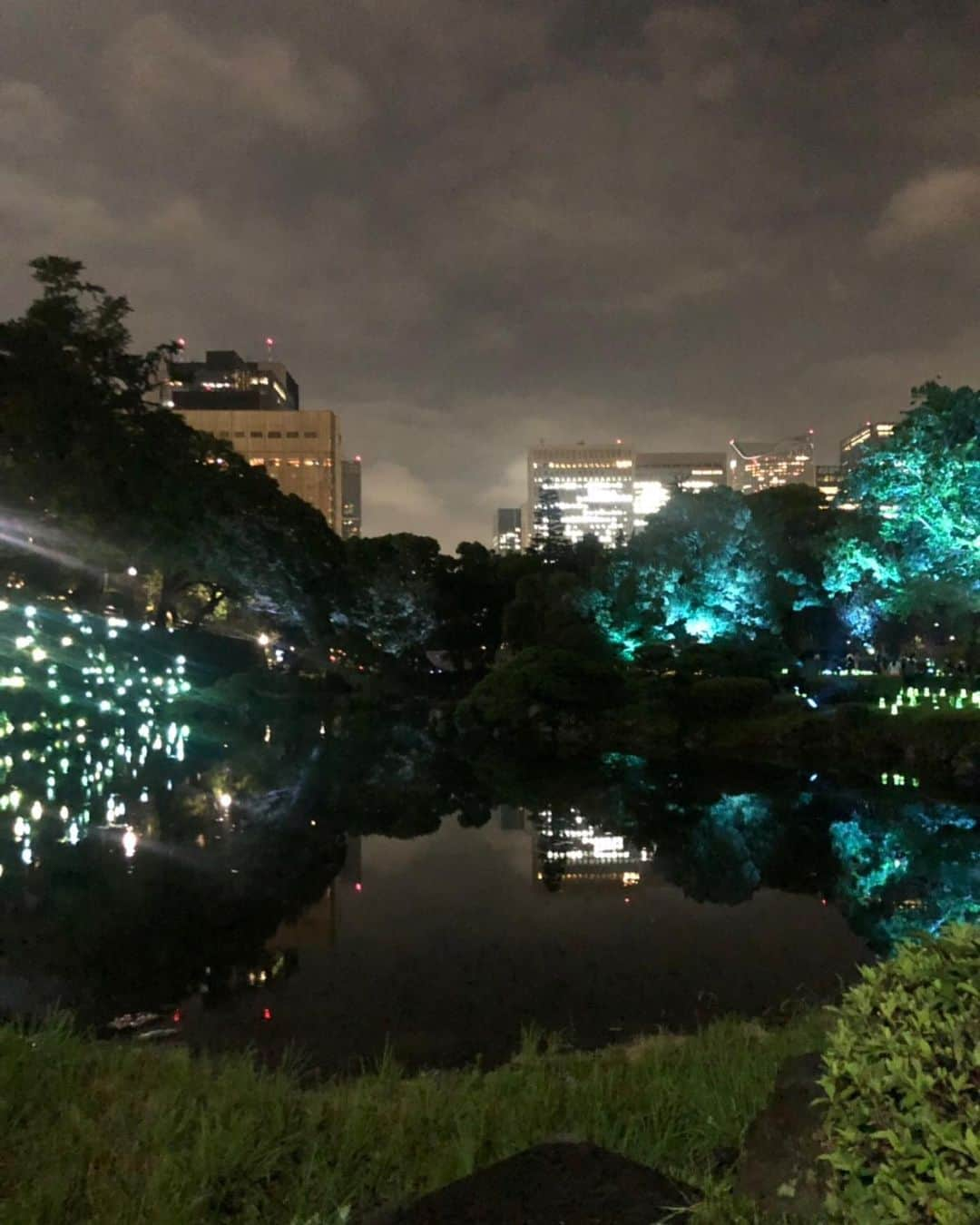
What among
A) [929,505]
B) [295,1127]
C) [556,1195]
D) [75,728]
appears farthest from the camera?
[75,728]

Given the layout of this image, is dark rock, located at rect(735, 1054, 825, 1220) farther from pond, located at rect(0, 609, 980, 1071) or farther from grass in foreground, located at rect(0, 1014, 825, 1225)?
pond, located at rect(0, 609, 980, 1071)

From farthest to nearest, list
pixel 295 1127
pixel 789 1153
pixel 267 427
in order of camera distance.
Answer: pixel 267 427, pixel 295 1127, pixel 789 1153

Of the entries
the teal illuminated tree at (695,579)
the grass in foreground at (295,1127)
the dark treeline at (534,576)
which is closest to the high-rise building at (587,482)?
the dark treeline at (534,576)

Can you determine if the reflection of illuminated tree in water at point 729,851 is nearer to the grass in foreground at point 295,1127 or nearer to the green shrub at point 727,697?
the green shrub at point 727,697

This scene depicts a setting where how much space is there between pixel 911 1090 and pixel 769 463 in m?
143

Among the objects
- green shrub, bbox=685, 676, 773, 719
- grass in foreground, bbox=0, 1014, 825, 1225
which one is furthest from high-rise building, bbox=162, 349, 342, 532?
grass in foreground, bbox=0, 1014, 825, 1225

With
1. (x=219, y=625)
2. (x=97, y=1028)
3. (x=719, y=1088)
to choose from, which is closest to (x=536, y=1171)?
(x=719, y=1088)

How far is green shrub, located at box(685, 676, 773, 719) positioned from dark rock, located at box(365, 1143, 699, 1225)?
82.1ft

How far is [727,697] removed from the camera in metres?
27.6

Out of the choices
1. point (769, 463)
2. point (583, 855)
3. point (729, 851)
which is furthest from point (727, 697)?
point (769, 463)

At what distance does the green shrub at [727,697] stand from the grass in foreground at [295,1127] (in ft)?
73.0

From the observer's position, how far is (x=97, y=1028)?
325 inches

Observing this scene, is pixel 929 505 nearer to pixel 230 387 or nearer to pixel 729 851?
pixel 729 851

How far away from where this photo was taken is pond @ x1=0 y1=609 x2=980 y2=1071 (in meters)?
8.84
